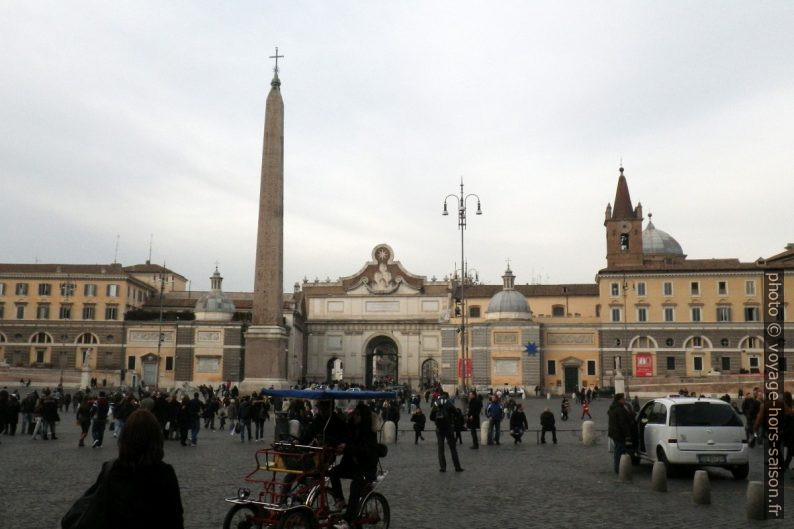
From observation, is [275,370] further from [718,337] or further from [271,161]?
[718,337]

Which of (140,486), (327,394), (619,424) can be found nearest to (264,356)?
(619,424)

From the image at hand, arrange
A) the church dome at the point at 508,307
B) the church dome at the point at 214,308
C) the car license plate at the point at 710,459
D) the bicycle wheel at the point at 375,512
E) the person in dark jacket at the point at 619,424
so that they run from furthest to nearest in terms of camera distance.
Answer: the church dome at the point at 214,308 < the church dome at the point at 508,307 < the person in dark jacket at the point at 619,424 < the car license plate at the point at 710,459 < the bicycle wheel at the point at 375,512

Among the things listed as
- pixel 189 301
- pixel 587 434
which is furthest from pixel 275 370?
pixel 189 301

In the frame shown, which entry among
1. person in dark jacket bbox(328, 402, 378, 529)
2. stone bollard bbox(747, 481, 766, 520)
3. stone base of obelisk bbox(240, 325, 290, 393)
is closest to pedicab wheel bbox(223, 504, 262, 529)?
person in dark jacket bbox(328, 402, 378, 529)

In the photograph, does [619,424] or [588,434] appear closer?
[619,424]

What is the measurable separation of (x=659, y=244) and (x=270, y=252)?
48778 mm

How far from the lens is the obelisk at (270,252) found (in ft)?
95.9

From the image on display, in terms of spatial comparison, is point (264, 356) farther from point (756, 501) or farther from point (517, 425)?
point (756, 501)

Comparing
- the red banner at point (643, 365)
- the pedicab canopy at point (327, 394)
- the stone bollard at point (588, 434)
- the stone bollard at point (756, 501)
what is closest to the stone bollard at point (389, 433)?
the stone bollard at point (588, 434)

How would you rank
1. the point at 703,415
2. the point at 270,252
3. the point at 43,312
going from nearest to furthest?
the point at 703,415 < the point at 270,252 < the point at 43,312

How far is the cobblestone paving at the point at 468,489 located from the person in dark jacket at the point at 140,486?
550cm

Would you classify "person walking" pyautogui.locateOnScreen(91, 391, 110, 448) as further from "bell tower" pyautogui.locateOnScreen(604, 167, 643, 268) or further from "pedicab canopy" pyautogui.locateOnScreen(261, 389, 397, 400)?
"bell tower" pyautogui.locateOnScreen(604, 167, 643, 268)

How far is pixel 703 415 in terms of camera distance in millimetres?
12906

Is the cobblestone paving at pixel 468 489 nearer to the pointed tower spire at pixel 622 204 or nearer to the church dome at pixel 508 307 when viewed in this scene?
the church dome at pixel 508 307
